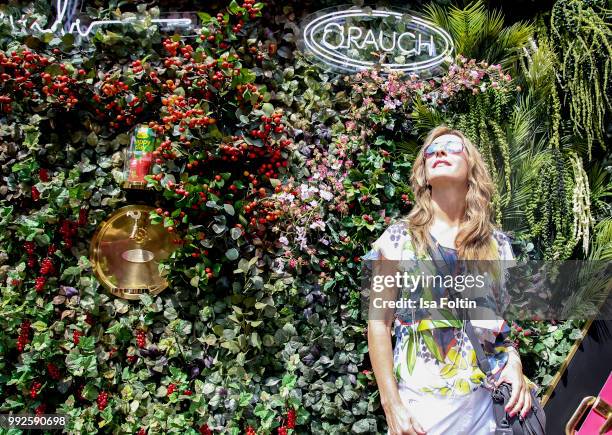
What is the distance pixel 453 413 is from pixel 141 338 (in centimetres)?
162

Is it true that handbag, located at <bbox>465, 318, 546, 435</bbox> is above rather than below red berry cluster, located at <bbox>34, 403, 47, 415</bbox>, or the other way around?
above

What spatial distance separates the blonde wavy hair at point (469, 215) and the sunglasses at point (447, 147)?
0.04 m

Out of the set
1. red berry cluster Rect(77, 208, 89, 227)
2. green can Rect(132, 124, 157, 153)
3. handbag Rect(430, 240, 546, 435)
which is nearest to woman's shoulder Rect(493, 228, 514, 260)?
handbag Rect(430, 240, 546, 435)

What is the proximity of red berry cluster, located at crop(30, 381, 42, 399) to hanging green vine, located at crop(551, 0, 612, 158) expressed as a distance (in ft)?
10.4

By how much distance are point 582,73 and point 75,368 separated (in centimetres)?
306

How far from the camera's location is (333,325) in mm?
2676

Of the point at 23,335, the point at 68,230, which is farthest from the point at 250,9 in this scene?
the point at 23,335

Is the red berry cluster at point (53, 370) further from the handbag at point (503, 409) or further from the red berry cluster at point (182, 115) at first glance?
the handbag at point (503, 409)

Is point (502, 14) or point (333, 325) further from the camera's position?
point (502, 14)

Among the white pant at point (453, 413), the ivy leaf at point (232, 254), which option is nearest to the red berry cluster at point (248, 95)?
the ivy leaf at point (232, 254)

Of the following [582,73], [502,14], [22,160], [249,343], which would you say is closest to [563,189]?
[582,73]

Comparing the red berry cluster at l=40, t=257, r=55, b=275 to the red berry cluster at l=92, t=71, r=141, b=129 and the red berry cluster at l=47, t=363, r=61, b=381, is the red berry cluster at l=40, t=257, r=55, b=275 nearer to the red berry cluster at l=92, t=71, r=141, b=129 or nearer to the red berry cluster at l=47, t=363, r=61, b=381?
the red berry cluster at l=47, t=363, r=61, b=381

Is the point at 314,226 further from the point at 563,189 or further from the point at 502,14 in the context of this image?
the point at 502,14

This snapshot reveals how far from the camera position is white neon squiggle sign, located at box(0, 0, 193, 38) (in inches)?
111
